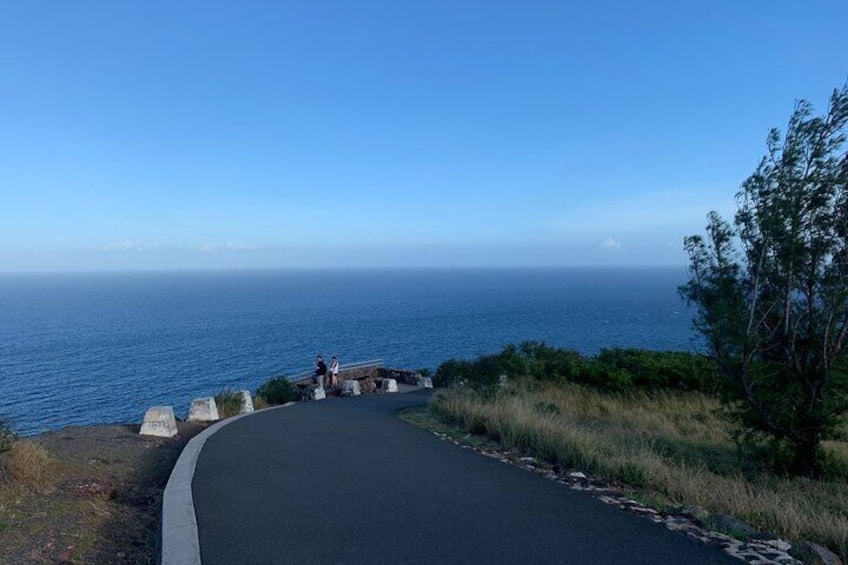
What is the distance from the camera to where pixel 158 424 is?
11.3 meters

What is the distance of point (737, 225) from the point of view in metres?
9.96

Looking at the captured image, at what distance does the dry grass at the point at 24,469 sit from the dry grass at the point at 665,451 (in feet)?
19.7

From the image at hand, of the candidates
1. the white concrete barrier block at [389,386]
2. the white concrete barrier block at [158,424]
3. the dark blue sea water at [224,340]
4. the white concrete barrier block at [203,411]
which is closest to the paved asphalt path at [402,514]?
the white concrete barrier block at [158,424]

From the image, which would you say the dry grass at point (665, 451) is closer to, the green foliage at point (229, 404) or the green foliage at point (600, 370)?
the green foliage at point (600, 370)

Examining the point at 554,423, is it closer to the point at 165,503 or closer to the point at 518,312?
the point at 165,503

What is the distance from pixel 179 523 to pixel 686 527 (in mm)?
4291

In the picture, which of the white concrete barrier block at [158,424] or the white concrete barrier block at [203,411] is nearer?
the white concrete barrier block at [158,424]

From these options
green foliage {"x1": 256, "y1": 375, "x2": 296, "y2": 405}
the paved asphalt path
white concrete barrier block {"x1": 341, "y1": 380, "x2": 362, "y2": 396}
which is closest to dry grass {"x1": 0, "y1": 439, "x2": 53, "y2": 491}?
the paved asphalt path

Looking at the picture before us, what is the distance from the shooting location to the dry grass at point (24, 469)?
6.43 metres

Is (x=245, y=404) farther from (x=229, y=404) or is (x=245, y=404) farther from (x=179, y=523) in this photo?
(x=179, y=523)

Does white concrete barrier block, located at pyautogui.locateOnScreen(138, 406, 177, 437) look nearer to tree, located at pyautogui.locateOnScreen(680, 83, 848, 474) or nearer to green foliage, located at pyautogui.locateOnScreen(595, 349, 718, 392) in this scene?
tree, located at pyautogui.locateOnScreen(680, 83, 848, 474)

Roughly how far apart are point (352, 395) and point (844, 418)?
15.1 meters

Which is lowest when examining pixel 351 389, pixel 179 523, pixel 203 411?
pixel 351 389

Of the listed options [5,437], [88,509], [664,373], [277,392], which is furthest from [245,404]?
[664,373]
